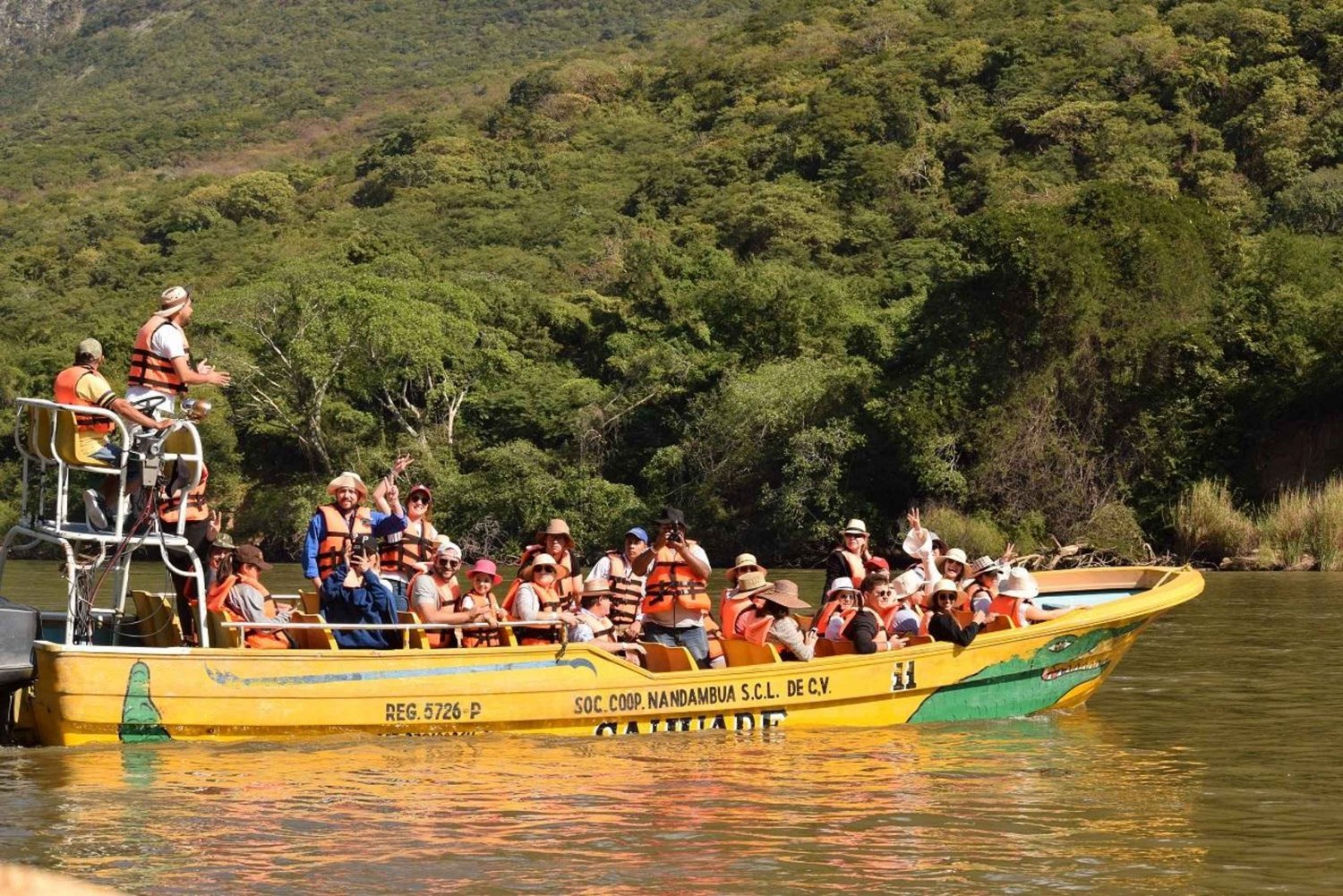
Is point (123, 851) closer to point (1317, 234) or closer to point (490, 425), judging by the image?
point (490, 425)

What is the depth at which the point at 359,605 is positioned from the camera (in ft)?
44.1

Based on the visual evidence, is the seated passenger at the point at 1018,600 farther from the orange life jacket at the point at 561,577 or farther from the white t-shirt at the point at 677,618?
the orange life jacket at the point at 561,577

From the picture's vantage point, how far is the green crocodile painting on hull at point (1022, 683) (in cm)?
1509

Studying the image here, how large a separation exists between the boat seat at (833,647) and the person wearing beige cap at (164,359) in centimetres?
540

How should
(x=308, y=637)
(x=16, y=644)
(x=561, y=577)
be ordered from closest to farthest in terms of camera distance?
(x=16, y=644)
(x=308, y=637)
(x=561, y=577)

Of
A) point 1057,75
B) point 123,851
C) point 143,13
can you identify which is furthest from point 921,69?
point 143,13

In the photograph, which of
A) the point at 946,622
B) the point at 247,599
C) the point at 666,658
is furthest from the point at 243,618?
the point at 946,622

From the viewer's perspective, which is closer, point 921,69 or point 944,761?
point 944,761

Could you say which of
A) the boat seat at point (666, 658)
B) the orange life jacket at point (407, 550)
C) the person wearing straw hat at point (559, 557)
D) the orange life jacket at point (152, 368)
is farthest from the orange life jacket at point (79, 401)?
the boat seat at point (666, 658)

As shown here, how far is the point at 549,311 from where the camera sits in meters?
57.3

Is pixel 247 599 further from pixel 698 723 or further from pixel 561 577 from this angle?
pixel 698 723

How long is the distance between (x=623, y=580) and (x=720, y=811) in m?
4.27

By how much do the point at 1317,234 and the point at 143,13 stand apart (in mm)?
141681

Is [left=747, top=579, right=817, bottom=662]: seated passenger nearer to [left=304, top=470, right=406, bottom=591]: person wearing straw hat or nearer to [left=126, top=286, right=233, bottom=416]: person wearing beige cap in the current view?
[left=304, top=470, right=406, bottom=591]: person wearing straw hat
